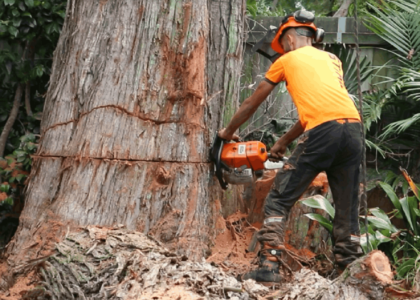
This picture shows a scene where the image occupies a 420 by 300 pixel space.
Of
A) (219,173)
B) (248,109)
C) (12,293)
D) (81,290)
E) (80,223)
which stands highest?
(248,109)

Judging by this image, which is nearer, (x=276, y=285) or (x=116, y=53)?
(x=276, y=285)

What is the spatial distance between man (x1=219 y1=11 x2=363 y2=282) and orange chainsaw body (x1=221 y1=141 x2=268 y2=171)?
0.23m

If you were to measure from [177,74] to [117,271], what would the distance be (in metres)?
1.70

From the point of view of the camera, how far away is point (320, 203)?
4723mm

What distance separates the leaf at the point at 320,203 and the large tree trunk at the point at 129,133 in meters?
0.78

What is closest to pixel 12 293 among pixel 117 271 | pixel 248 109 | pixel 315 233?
pixel 117 271

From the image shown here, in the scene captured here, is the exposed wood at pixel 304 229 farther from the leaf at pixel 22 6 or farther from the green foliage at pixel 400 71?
the leaf at pixel 22 6

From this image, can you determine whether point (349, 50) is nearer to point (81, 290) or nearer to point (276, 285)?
point (276, 285)

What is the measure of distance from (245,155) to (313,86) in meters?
0.75

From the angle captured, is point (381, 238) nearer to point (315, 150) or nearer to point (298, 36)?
point (315, 150)

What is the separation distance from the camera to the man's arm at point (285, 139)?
454cm

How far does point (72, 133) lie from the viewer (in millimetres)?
4477

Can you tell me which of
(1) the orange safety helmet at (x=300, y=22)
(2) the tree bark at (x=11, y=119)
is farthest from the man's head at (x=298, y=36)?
(2) the tree bark at (x=11, y=119)

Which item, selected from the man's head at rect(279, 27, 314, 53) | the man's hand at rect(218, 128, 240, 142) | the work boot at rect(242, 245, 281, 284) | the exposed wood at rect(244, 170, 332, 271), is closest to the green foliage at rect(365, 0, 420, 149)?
the exposed wood at rect(244, 170, 332, 271)
